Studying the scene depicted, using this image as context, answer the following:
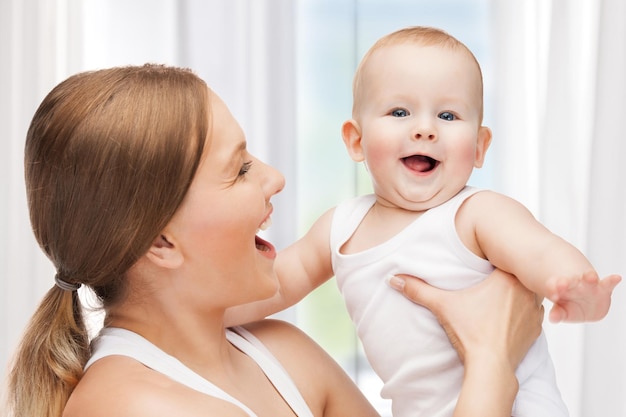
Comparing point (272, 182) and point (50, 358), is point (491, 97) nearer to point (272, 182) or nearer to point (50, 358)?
point (272, 182)

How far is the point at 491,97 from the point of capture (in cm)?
312

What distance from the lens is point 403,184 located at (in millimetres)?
1441

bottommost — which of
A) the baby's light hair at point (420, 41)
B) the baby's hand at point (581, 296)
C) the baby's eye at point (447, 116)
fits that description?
the baby's hand at point (581, 296)

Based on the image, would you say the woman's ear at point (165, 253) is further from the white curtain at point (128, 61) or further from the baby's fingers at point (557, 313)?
the white curtain at point (128, 61)

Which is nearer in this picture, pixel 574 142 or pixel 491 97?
pixel 574 142

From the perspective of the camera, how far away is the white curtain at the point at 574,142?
282 cm

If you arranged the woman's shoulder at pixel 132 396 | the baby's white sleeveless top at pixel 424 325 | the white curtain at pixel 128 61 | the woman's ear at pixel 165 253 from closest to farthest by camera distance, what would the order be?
the woman's shoulder at pixel 132 396 → the woman's ear at pixel 165 253 → the baby's white sleeveless top at pixel 424 325 → the white curtain at pixel 128 61

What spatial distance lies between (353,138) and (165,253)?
1.55 ft

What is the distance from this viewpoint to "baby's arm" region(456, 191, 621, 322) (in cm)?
116

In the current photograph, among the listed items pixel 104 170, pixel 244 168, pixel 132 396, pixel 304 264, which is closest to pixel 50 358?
pixel 132 396

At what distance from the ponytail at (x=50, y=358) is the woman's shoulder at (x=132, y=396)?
0.08m

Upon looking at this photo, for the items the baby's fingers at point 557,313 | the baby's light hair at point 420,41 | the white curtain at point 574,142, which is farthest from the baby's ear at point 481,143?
the white curtain at point 574,142

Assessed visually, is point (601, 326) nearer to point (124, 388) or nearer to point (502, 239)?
point (502, 239)

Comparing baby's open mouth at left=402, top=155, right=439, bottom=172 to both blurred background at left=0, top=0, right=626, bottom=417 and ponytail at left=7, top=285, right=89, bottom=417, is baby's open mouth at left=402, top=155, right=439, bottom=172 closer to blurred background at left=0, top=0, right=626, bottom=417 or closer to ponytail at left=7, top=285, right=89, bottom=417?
ponytail at left=7, top=285, right=89, bottom=417
